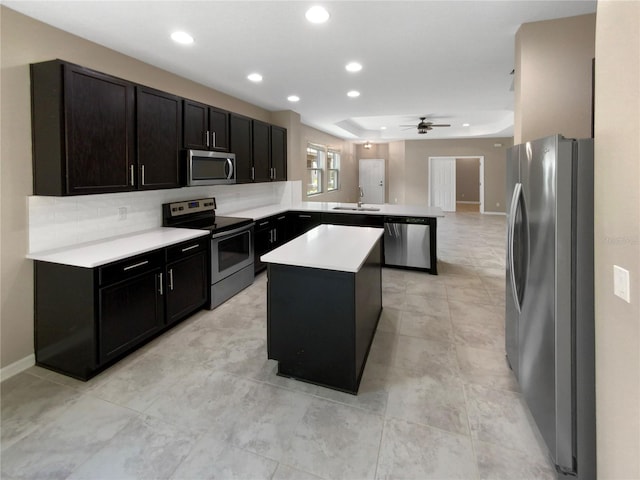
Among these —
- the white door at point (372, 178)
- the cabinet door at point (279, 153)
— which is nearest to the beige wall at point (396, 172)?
the white door at point (372, 178)

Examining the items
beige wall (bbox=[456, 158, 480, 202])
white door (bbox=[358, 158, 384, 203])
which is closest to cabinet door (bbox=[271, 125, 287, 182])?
white door (bbox=[358, 158, 384, 203])

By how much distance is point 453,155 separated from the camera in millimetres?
10828

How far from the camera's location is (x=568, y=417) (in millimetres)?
1468

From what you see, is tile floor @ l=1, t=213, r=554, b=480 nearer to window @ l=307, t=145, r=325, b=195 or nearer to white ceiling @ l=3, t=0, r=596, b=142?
white ceiling @ l=3, t=0, r=596, b=142

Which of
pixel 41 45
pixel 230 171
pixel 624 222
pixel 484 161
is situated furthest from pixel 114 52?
pixel 484 161

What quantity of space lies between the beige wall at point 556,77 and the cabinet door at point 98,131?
3299mm

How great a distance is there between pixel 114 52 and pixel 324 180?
20.5 ft

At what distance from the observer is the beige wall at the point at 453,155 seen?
34.6 feet

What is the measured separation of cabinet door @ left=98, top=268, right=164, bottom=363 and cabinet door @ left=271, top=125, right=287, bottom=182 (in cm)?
312

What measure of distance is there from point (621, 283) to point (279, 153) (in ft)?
16.5

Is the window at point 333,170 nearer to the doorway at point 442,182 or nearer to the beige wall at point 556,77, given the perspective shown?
the doorway at point 442,182

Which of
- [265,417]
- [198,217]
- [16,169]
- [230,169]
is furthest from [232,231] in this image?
[265,417]

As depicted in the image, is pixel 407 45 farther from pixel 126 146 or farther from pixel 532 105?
pixel 126 146

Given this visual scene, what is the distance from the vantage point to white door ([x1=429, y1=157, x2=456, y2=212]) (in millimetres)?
11203
